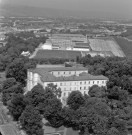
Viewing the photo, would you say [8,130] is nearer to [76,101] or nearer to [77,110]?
[77,110]

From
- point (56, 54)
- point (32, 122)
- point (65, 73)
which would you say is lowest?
point (56, 54)

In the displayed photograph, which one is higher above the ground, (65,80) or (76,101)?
(65,80)

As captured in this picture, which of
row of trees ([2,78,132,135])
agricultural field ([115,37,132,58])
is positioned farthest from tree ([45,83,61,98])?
agricultural field ([115,37,132,58])

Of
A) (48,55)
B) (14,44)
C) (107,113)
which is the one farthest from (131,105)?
(14,44)

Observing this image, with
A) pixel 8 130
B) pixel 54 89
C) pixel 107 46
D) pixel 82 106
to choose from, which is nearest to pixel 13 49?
pixel 107 46

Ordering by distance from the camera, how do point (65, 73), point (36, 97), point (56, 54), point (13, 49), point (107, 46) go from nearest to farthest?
point (36, 97) < point (65, 73) < point (56, 54) < point (13, 49) < point (107, 46)

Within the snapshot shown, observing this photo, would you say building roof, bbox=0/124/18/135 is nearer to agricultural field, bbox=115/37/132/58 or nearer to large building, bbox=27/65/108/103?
large building, bbox=27/65/108/103
